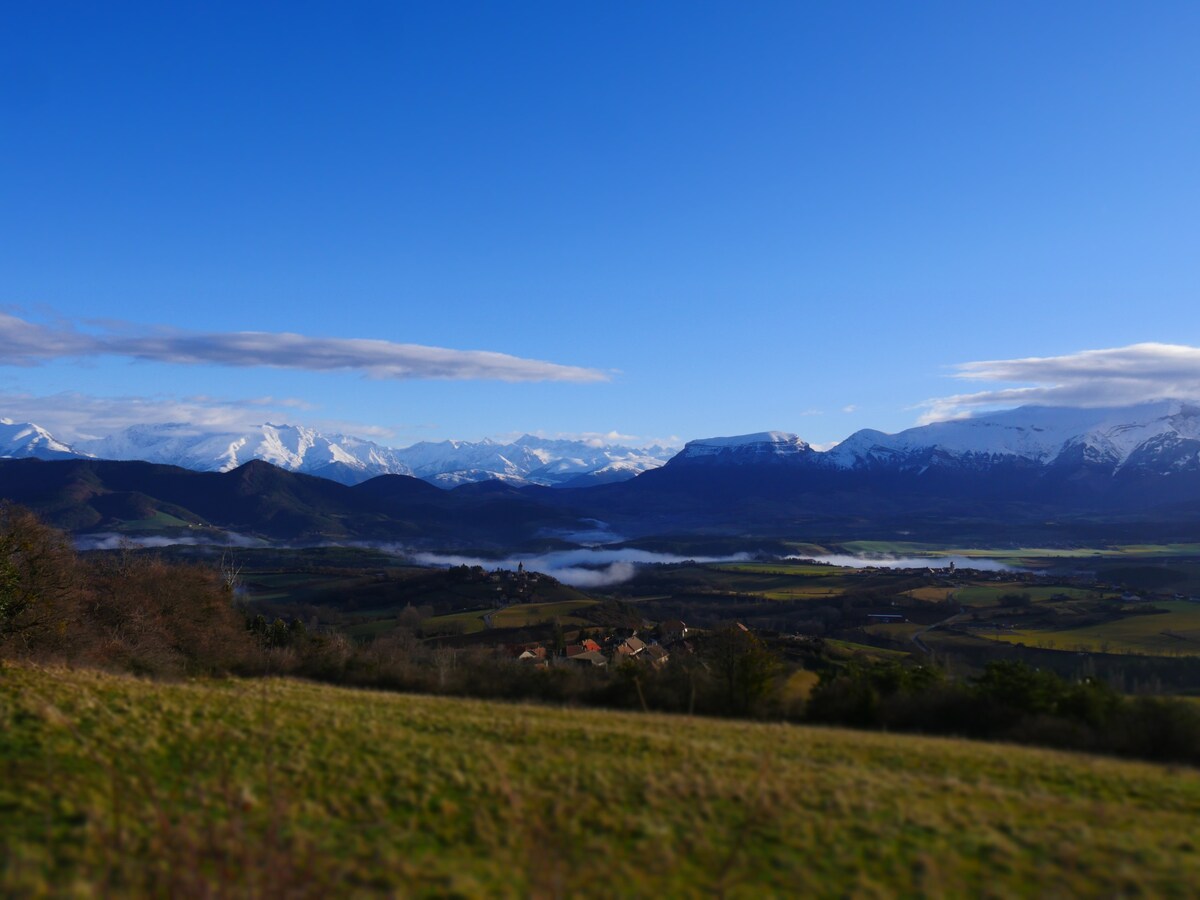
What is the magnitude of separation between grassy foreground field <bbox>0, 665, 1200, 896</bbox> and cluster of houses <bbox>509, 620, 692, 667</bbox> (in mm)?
50895

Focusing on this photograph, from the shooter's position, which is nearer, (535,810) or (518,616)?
(535,810)

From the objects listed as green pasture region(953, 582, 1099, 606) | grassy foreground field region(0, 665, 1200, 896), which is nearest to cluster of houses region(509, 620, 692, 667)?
grassy foreground field region(0, 665, 1200, 896)

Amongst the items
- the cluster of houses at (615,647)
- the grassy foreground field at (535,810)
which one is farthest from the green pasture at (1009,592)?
the grassy foreground field at (535,810)

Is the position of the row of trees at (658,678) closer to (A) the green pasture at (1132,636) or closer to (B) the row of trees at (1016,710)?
(B) the row of trees at (1016,710)

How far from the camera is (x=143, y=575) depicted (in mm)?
56250

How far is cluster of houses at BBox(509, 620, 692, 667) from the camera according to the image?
250 feet

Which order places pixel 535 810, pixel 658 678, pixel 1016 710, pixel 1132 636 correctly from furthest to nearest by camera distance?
1. pixel 1132 636
2. pixel 658 678
3. pixel 1016 710
4. pixel 535 810

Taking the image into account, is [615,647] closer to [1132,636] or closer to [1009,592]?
[1132,636]

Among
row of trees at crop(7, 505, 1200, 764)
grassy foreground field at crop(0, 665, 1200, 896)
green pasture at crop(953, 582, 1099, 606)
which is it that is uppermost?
grassy foreground field at crop(0, 665, 1200, 896)

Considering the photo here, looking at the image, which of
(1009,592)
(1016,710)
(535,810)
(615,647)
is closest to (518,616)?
(615,647)

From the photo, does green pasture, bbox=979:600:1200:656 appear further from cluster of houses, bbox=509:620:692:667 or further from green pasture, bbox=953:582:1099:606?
cluster of houses, bbox=509:620:692:667

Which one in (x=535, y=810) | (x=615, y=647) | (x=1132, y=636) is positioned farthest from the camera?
(x=1132, y=636)

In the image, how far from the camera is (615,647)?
87.8m

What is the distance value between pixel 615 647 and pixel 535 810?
74461 mm
